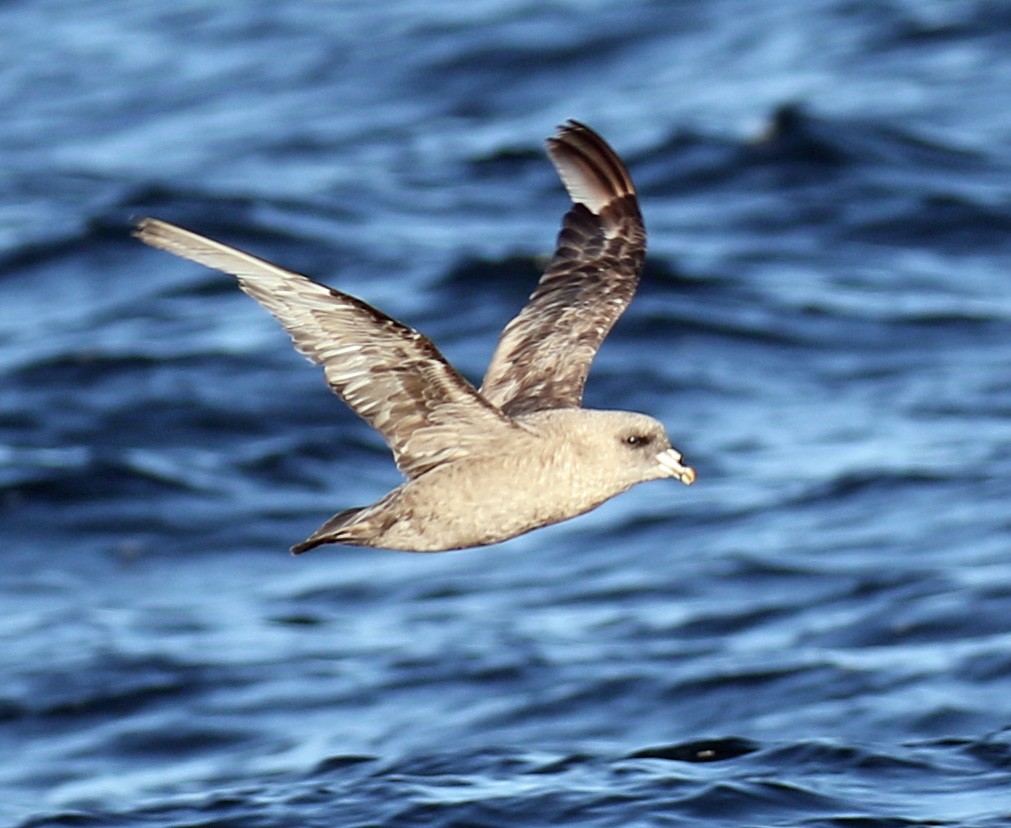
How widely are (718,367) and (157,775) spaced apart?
22.3 feet

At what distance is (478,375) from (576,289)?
22.7 feet

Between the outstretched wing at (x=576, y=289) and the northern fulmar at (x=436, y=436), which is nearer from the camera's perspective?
the northern fulmar at (x=436, y=436)

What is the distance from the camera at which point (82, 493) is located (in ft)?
48.1

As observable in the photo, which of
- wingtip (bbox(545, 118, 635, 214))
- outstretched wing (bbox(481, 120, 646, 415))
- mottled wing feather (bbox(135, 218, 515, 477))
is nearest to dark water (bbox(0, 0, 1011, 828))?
outstretched wing (bbox(481, 120, 646, 415))

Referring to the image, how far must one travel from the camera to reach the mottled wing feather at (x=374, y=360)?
5797 mm

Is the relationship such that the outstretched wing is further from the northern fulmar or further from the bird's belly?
the bird's belly

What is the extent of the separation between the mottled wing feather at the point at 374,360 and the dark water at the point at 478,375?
291 centimetres

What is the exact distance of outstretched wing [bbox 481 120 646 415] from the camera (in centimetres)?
758

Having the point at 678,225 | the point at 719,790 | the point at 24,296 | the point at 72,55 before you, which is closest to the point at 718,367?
the point at 678,225

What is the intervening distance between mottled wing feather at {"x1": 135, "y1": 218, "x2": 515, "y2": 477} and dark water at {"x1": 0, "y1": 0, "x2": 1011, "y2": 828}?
9.54 feet

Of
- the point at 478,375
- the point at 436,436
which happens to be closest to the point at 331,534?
the point at 436,436

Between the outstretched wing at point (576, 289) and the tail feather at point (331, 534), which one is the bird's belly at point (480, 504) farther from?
the outstretched wing at point (576, 289)

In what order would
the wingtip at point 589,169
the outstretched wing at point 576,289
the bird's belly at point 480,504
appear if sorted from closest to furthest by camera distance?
the bird's belly at point 480,504 → the outstretched wing at point 576,289 → the wingtip at point 589,169

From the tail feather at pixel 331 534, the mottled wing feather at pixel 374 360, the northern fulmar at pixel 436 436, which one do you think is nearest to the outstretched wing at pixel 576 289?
the northern fulmar at pixel 436 436
